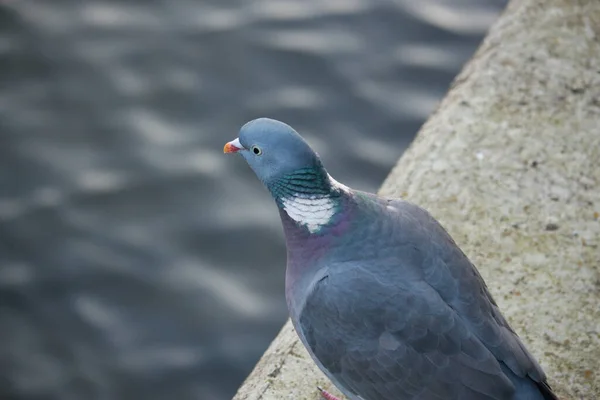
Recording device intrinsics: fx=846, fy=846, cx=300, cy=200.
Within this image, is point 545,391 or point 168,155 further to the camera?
point 168,155

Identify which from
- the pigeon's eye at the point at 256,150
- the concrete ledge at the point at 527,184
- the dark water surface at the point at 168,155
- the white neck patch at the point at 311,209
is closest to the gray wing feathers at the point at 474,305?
the white neck patch at the point at 311,209

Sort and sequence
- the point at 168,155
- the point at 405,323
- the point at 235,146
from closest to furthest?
the point at 405,323 < the point at 235,146 < the point at 168,155

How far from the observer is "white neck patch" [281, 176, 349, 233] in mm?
3057

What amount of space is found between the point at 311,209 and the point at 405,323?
526mm

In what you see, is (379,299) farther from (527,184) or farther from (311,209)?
(527,184)

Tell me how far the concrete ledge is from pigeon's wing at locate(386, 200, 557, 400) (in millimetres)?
505

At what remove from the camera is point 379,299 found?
2.96 meters

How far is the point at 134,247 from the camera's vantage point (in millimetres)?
5855

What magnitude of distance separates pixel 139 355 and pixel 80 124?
2.05 meters

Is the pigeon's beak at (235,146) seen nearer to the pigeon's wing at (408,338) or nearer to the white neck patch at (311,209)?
the white neck patch at (311,209)

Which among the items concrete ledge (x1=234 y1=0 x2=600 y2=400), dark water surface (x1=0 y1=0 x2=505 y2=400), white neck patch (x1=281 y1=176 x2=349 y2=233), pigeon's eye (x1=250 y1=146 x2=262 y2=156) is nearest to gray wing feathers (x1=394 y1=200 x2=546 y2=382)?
white neck patch (x1=281 y1=176 x2=349 y2=233)

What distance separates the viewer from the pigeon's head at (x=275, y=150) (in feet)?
9.77

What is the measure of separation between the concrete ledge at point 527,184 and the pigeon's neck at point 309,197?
0.76m

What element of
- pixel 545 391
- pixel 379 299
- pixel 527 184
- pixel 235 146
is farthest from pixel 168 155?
pixel 545 391
